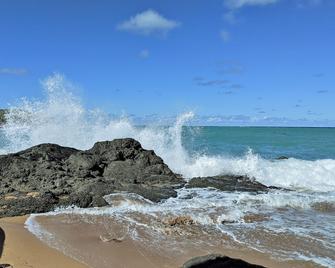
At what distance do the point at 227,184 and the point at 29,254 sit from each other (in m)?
7.23

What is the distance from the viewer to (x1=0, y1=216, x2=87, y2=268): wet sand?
6.42 metres

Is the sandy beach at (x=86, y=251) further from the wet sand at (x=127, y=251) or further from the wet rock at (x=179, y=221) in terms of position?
the wet rock at (x=179, y=221)

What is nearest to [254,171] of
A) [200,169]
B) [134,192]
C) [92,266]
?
[200,169]

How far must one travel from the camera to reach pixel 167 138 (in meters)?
20.0

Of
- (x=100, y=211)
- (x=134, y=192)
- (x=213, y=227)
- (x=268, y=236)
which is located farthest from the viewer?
(x=134, y=192)

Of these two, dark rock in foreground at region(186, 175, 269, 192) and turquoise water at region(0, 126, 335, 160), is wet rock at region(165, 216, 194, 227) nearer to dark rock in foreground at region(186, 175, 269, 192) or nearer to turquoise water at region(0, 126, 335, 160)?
dark rock in foreground at region(186, 175, 269, 192)

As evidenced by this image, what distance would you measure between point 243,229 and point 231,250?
141 cm

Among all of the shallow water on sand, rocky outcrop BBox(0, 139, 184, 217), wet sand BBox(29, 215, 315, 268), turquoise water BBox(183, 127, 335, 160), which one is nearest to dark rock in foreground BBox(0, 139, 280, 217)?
rocky outcrop BBox(0, 139, 184, 217)

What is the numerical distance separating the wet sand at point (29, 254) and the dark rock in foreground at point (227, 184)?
5.84 metres

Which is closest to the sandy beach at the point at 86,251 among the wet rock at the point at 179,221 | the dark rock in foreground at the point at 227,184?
the wet rock at the point at 179,221

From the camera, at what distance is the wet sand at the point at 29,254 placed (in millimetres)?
6422

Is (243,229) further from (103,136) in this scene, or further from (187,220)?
(103,136)

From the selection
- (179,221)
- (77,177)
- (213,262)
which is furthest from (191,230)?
(77,177)

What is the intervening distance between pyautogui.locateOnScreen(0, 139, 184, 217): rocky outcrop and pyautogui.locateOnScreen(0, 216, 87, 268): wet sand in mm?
1972
